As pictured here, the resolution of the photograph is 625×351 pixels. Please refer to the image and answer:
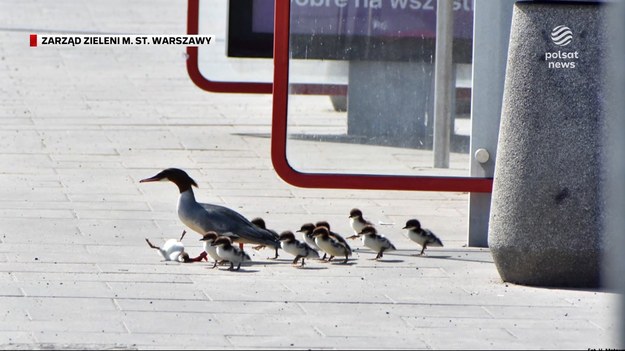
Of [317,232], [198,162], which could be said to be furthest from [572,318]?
[198,162]

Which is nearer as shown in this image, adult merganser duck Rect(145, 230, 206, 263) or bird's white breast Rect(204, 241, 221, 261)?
bird's white breast Rect(204, 241, 221, 261)

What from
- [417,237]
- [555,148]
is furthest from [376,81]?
[555,148]

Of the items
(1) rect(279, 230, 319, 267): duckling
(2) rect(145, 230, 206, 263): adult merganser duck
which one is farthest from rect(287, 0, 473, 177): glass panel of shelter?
(2) rect(145, 230, 206, 263): adult merganser duck

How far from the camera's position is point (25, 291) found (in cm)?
820

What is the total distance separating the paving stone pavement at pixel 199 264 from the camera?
24.0ft

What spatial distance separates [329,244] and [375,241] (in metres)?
0.35

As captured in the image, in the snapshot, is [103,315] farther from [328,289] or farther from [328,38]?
[328,38]

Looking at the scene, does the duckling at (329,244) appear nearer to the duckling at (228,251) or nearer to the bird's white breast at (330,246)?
the bird's white breast at (330,246)

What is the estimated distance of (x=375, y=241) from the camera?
945 cm

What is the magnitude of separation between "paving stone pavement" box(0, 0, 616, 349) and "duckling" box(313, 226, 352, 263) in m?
0.11

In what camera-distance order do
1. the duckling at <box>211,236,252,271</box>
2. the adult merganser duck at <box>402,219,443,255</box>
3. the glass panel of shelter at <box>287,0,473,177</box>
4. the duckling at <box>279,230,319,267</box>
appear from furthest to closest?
the glass panel of shelter at <box>287,0,473,177</box> < the adult merganser duck at <box>402,219,443,255</box> < the duckling at <box>279,230,319,267</box> < the duckling at <box>211,236,252,271</box>

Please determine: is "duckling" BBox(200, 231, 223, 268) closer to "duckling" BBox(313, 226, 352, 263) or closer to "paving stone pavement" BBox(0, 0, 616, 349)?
"paving stone pavement" BBox(0, 0, 616, 349)

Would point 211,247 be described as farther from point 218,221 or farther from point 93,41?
point 93,41

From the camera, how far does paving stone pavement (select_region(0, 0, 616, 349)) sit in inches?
288
